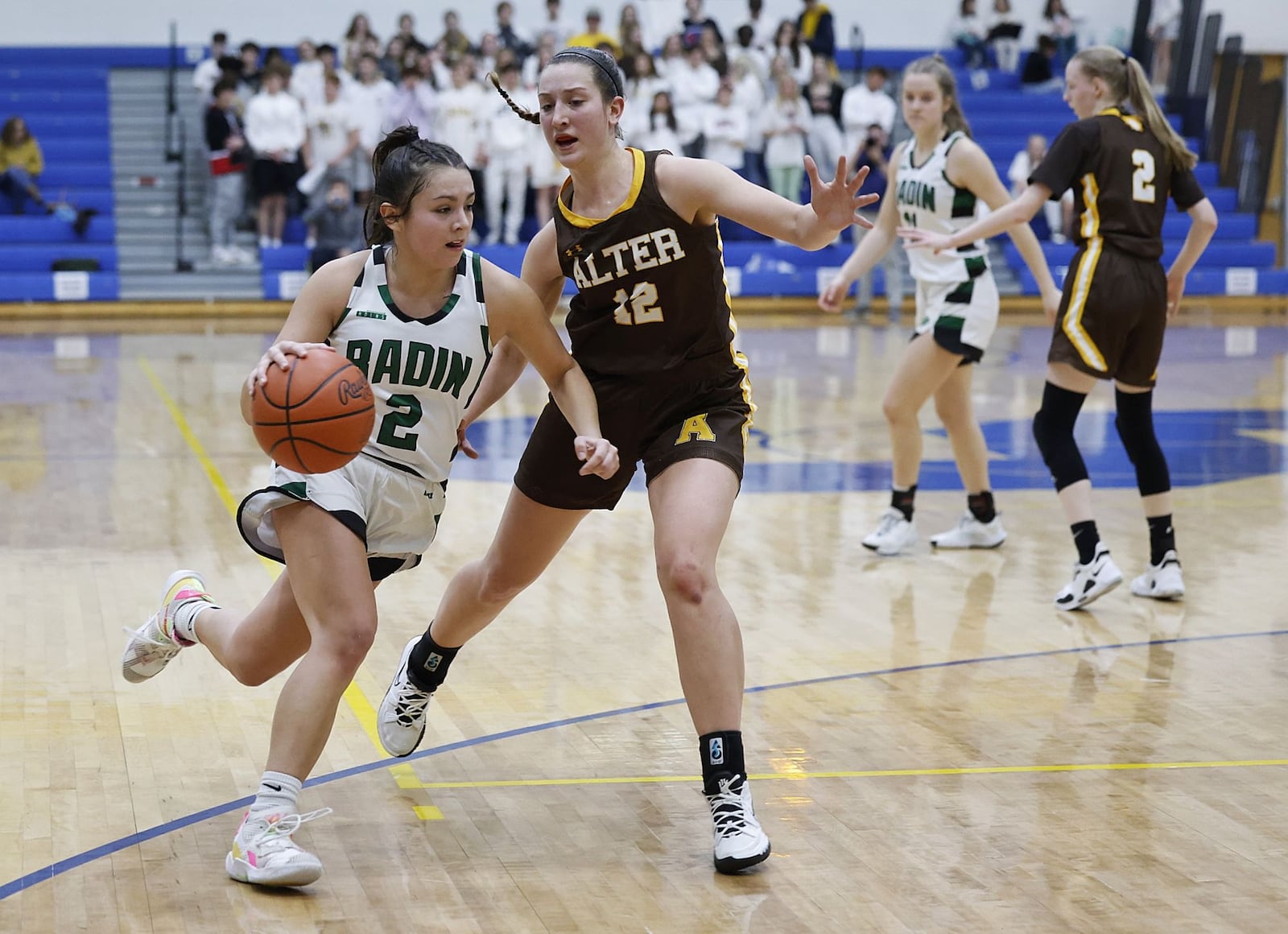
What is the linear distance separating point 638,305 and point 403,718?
4.05 ft

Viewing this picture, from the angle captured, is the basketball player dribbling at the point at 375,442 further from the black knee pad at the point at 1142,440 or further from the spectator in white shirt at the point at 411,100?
the spectator in white shirt at the point at 411,100

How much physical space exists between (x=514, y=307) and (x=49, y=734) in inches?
72.4

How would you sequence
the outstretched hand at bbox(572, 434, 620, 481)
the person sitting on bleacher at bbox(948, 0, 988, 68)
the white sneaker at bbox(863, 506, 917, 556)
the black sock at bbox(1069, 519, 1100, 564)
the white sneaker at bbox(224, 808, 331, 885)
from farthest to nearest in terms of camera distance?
the person sitting on bleacher at bbox(948, 0, 988, 68)
the white sneaker at bbox(863, 506, 917, 556)
the black sock at bbox(1069, 519, 1100, 564)
the outstretched hand at bbox(572, 434, 620, 481)
the white sneaker at bbox(224, 808, 331, 885)

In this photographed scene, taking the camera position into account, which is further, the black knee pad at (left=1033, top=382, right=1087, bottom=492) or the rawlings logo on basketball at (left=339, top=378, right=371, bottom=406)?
the black knee pad at (left=1033, top=382, right=1087, bottom=492)

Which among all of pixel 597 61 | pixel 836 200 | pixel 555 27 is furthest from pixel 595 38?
pixel 836 200

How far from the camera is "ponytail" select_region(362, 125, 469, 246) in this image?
371 cm

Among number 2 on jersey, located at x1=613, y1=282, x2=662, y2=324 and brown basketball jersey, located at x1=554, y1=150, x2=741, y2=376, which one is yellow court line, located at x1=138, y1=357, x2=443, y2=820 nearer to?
brown basketball jersey, located at x1=554, y1=150, x2=741, y2=376

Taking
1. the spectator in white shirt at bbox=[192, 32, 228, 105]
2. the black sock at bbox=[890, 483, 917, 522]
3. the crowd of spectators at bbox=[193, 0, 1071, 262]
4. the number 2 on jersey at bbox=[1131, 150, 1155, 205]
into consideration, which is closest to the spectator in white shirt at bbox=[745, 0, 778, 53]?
the crowd of spectators at bbox=[193, 0, 1071, 262]

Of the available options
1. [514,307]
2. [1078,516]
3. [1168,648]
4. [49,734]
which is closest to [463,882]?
[514,307]

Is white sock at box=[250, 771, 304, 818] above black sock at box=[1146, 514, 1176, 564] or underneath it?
above

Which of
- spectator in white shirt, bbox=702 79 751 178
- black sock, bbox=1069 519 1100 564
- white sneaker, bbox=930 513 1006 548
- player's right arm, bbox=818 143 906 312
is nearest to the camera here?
black sock, bbox=1069 519 1100 564

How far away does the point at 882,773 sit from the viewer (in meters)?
4.27

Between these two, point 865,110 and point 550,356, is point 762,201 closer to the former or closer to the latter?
point 550,356

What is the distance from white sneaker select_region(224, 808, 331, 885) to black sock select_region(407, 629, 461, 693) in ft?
2.71
